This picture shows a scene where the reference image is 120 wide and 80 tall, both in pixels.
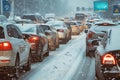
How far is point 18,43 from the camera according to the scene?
13211 millimetres

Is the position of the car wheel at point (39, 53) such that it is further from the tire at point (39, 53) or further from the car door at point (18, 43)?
the car door at point (18, 43)

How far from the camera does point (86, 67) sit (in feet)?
53.9

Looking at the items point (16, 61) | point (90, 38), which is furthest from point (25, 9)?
point (16, 61)

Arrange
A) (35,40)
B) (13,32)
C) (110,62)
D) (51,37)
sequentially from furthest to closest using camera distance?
(51,37), (35,40), (13,32), (110,62)

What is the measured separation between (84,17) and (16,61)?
81.4m

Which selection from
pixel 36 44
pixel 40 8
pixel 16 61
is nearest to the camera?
pixel 16 61

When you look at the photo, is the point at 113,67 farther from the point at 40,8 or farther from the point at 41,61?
the point at 40,8

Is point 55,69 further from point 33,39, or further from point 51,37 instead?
point 51,37

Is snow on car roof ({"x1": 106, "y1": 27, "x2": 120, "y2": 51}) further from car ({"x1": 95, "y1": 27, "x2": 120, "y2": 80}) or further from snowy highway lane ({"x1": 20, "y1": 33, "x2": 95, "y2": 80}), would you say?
snowy highway lane ({"x1": 20, "y1": 33, "x2": 95, "y2": 80})

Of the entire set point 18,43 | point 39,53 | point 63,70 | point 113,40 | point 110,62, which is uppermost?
point 113,40

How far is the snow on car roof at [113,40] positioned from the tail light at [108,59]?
0.17 meters

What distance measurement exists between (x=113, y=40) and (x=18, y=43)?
3.42m

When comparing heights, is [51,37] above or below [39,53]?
above

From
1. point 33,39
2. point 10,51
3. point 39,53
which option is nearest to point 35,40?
point 33,39
